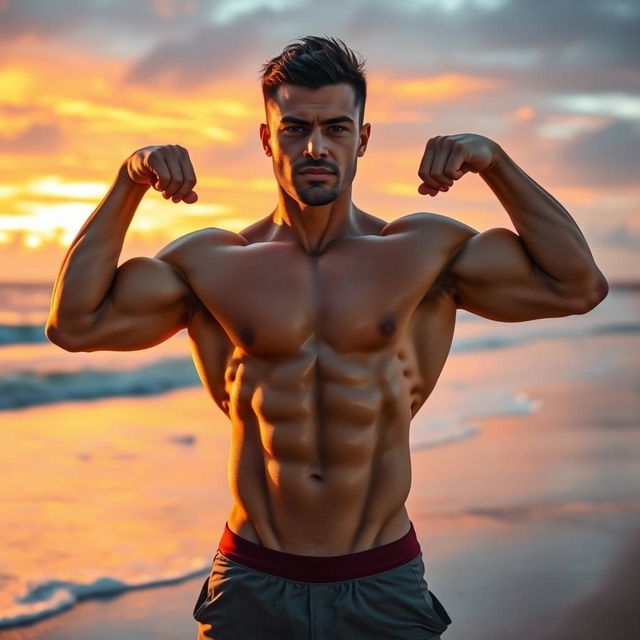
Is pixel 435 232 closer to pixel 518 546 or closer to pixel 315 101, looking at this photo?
pixel 315 101

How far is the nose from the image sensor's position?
7.59ft

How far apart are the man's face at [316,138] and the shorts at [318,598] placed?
0.71 metres

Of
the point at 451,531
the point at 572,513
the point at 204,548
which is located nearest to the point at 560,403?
the point at 572,513

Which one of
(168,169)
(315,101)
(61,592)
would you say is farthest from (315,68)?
(61,592)

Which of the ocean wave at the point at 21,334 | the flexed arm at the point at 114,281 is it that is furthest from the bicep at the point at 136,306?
the ocean wave at the point at 21,334

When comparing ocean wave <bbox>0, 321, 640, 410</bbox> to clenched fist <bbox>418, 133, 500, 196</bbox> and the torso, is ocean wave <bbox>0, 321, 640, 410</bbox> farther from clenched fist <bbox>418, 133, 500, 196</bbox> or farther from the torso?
clenched fist <bbox>418, 133, 500, 196</bbox>

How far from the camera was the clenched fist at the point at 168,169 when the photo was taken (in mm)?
2303

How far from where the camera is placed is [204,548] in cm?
517

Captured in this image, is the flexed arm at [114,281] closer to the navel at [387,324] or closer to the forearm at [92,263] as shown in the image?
the forearm at [92,263]

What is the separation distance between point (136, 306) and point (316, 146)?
484mm

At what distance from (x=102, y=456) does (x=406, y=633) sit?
492 cm

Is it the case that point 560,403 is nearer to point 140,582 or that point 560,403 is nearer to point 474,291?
point 140,582

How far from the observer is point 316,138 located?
7.64 feet

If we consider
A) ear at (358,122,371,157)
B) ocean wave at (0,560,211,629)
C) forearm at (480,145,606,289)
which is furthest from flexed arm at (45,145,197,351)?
ocean wave at (0,560,211,629)
